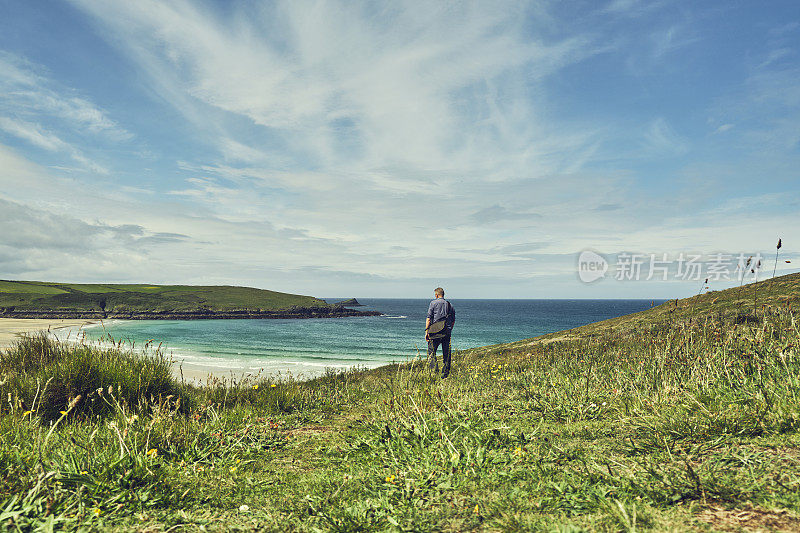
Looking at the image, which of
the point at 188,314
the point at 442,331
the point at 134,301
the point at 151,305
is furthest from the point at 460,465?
the point at 134,301

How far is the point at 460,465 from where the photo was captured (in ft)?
12.5

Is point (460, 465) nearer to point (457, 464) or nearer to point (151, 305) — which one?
point (457, 464)

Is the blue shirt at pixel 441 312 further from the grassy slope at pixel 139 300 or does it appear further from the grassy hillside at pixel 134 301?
the grassy slope at pixel 139 300

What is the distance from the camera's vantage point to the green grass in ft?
9.32

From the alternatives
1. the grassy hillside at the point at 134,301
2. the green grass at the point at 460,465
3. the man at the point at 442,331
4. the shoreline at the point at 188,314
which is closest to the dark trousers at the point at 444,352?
the man at the point at 442,331

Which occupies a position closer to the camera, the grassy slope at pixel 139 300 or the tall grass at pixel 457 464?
the tall grass at pixel 457 464

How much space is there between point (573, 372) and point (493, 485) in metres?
5.16

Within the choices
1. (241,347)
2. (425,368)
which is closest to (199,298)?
(241,347)

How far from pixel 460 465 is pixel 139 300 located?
11802cm

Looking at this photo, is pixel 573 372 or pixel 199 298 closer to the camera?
→ pixel 573 372

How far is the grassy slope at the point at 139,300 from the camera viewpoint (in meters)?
88.9

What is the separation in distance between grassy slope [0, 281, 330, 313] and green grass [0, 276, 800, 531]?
99.1m

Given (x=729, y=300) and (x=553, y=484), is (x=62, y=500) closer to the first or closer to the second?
(x=553, y=484)

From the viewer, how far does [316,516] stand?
313 centimetres
